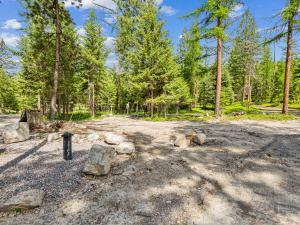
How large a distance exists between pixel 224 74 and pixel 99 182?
30.6 m

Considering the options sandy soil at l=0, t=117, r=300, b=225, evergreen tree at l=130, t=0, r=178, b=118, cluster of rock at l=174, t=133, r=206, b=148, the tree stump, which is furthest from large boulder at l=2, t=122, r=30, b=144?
evergreen tree at l=130, t=0, r=178, b=118

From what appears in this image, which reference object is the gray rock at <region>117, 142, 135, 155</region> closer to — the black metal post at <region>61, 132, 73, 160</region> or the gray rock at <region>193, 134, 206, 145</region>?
the black metal post at <region>61, 132, 73, 160</region>

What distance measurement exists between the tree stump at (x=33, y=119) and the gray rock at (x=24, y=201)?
22.7 feet

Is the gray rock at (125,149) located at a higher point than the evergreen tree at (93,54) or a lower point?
lower

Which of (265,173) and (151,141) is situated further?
(151,141)

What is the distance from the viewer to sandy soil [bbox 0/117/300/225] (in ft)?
8.13

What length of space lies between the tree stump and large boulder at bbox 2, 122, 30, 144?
144cm

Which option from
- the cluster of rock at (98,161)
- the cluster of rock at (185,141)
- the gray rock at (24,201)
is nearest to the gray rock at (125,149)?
the cluster of rock at (98,161)

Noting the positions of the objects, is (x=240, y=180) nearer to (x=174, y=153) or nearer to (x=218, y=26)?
(x=174, y=153)

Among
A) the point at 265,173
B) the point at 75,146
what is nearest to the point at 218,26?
the point at 265,173

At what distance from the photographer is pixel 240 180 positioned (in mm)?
3674

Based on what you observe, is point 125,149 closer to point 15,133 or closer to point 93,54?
point 15,133

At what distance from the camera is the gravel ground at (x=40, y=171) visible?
10.3ft

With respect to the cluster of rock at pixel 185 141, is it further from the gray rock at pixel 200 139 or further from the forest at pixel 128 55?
the forest at pixel 128 55
